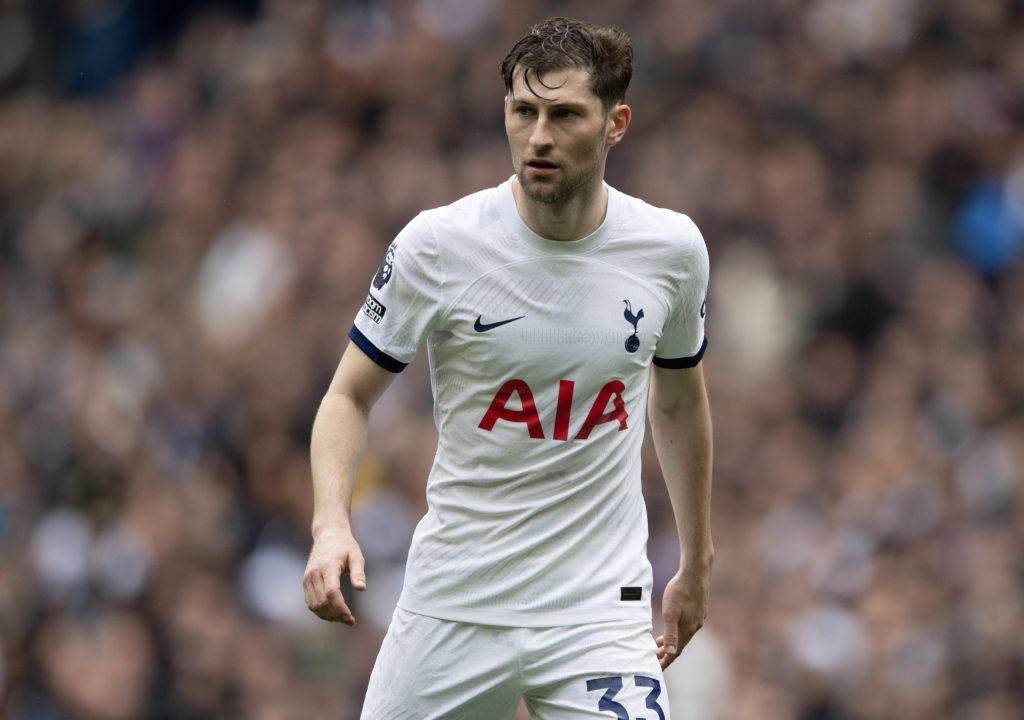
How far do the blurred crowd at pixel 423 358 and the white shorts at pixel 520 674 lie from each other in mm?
4745

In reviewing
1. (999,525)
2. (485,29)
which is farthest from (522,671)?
(485,29)

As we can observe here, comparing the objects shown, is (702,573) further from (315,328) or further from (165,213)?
(165,213)

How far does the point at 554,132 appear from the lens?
488 cm

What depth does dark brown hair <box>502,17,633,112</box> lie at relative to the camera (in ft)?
16.1

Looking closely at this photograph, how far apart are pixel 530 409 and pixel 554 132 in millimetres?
808

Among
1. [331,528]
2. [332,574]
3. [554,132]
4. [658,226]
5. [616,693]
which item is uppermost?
[554,132]

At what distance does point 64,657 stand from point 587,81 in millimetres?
6884

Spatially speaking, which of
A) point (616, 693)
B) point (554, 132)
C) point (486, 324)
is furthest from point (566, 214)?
point (616, 693)

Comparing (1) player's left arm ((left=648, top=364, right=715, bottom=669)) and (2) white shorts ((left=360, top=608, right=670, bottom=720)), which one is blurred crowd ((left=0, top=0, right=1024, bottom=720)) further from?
(2) white shorts ((left=360, top=608, right=670, bottom=720))

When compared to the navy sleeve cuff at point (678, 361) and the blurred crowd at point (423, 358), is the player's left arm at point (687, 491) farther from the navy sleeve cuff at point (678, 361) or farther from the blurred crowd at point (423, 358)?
the blurred crowd at point (423, 358)

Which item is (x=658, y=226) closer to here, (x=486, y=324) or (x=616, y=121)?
(x=616, y=121)

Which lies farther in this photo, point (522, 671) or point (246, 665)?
point (246, 665)

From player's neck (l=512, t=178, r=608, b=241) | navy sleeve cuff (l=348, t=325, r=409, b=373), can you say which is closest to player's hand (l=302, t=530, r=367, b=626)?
navy sleeve cuff (l=348, t=325, r=409, b=373)

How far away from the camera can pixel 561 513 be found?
5.04 metres
